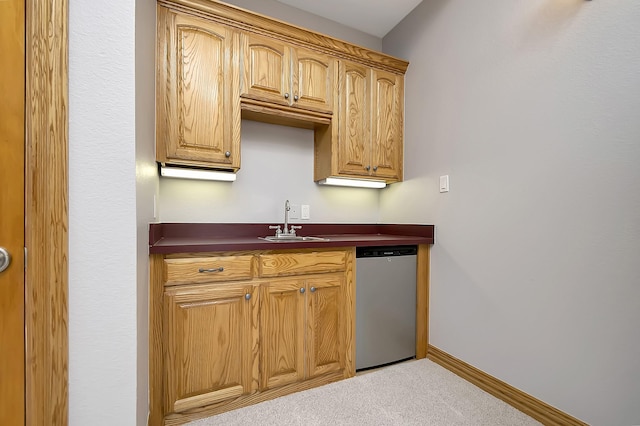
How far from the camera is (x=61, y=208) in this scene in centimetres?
83

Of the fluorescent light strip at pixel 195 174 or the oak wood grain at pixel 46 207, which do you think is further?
the fluorescent light strip at pixel 195 174

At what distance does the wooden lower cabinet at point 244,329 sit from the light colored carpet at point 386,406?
3.3 inches

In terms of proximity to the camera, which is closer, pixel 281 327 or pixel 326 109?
pixel 281 327

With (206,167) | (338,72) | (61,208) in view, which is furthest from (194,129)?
(338,72)

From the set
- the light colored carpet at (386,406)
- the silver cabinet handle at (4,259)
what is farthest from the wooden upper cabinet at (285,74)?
the light colored carpet at (386,406)

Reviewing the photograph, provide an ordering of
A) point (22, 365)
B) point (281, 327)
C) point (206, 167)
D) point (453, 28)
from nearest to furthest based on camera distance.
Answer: point (22, 365) < point (281, 327) < point (206, 167) < point (453, 28)

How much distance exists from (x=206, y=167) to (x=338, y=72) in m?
1.22

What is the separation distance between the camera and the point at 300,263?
1683 millimetres

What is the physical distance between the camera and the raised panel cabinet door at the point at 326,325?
1.71m

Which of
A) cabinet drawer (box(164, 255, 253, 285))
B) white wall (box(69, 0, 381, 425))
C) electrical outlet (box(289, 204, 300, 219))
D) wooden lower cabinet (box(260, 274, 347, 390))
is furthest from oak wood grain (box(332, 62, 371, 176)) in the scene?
white wall (box(69, 0, 381, 425))

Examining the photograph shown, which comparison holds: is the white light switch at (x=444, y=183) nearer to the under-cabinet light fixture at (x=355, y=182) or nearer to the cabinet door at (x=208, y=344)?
the under-cabinet light fixture at (x=355, y=182)

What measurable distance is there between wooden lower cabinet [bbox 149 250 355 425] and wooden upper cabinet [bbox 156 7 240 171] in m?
0.69

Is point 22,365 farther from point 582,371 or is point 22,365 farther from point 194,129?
point 582,371

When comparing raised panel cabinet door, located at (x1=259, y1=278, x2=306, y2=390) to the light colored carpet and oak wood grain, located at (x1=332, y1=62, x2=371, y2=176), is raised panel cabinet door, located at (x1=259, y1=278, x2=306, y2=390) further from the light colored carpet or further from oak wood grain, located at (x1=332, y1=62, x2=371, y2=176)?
oak wood grain, located at (x1=332, y1=62, x2=371, y2=176)
